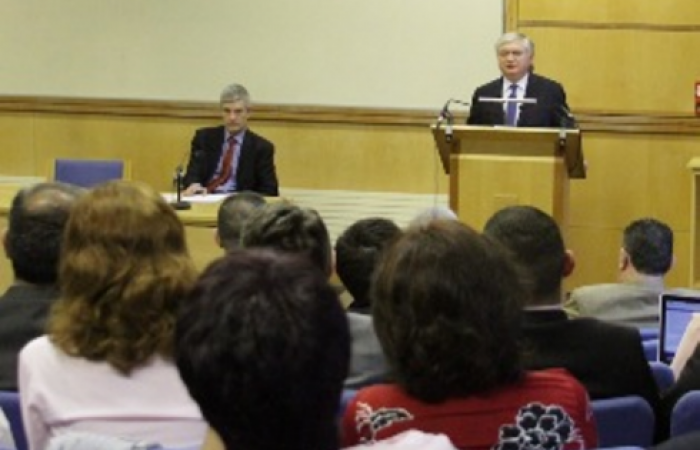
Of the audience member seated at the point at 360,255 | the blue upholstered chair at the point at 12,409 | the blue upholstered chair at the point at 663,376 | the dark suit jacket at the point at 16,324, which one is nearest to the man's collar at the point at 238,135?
the audience member seated at the point at 360,255

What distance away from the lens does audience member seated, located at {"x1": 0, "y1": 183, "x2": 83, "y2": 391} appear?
304 cm

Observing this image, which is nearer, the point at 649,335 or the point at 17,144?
the point at 649,335

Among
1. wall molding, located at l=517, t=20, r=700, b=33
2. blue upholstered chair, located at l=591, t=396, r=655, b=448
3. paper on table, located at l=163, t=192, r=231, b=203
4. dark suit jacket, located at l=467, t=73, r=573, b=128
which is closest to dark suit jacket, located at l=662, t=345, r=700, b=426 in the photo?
blue upholstered chair, located at l=591, t=396, r=655, b=448

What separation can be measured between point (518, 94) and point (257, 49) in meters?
2.18

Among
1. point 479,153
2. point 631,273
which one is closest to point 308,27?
point 479,153

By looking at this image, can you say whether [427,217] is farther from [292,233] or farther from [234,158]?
[234,158]

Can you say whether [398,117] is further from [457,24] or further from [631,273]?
[631,273]

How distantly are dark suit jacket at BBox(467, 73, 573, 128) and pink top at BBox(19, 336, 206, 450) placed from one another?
477 centimetres

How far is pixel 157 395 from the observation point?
102 inches

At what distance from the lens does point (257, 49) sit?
8852 mm

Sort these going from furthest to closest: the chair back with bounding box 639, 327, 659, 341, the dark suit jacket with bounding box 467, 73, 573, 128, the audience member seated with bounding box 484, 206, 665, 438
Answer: the dark suit jacket with bounding box 467, 73, 573, 128, the chair back with bounding box 639, 327, 659, 341, the audience member seated with bounding box 484, 206, 665, 438

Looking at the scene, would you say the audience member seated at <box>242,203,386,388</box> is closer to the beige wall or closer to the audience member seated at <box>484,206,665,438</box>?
the audience member seated at <box>484,206,665,438</box>

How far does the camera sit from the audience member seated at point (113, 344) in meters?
2.56

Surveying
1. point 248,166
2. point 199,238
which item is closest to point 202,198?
point 199,238
